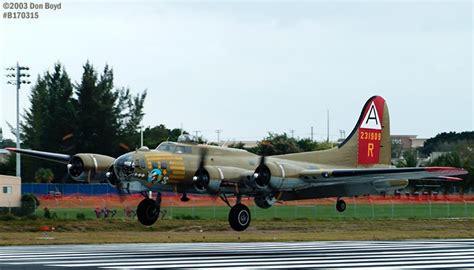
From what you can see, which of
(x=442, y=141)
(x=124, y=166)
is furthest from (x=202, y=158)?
(x=442, y=141)

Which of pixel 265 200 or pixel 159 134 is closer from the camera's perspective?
pixel 265 200

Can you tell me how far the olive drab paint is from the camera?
173ft

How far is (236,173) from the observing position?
4544 cm

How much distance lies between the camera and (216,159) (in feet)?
148

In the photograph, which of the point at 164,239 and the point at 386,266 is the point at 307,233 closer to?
the point at 164,239

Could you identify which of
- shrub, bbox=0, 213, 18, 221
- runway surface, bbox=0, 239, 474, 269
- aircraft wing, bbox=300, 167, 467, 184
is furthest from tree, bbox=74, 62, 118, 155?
runway surface, bbox=0, 239, 474, 269

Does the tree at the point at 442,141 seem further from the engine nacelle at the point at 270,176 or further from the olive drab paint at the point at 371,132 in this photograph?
the engine nacelle at the point at 270,176

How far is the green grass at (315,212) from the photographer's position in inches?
2662

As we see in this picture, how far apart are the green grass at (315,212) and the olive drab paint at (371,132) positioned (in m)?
14.0

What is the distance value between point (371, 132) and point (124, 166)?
17.4 m

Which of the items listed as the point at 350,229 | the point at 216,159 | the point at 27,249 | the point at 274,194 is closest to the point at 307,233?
the point at 350,229

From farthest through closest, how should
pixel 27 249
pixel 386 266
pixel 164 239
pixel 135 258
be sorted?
pixel 164 239 → pixel 27 249 → pixel 135 258 → pixel 386 266

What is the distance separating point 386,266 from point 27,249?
16.7 m

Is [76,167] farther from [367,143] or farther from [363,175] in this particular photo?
[367,143]
